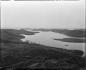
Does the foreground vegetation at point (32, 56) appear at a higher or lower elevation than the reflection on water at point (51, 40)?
lower

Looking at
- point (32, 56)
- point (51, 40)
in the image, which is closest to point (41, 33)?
point (51, 40)

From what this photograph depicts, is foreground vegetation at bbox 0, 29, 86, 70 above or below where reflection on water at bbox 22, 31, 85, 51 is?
below

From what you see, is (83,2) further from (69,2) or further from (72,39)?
(72,39)

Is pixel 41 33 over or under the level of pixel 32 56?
over

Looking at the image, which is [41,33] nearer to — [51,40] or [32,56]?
[51,40]

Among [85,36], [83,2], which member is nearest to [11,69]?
[85,36]
